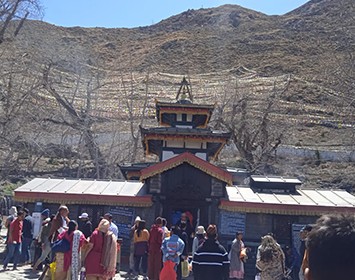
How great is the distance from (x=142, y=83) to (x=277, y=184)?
56957 mm

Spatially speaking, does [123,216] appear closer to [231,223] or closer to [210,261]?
[231,223]

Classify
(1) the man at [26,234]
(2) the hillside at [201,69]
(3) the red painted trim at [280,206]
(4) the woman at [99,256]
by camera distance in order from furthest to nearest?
1. (2) the hillside at [201,69]
2. (3) the red painted trim at [280,206]
3. (1) the man at [26,234]
4. (4) the woman at [99,256]

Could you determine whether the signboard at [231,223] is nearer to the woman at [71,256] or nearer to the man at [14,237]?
the man at [14,237]

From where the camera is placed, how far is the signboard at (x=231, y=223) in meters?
15.9

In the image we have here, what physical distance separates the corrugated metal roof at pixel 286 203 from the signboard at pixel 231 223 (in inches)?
10.1

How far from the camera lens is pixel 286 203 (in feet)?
52.1

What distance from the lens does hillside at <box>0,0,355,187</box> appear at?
36312 millimetres

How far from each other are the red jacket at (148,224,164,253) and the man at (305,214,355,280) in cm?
910

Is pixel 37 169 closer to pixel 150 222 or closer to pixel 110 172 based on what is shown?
pixel 110 172

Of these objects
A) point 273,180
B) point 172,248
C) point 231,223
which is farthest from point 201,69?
point 172,248

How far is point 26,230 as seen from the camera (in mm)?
13570

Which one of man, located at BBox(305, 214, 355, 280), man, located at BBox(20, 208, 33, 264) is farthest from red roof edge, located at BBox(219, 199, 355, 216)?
man, located at BBox(305, 214, 355, 280)

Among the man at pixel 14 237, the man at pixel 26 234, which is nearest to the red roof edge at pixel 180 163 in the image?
the man at pixel 26 234

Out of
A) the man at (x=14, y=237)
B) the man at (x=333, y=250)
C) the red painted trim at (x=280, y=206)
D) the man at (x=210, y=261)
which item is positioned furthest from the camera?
the red painted trim at (x=280, y=206)
